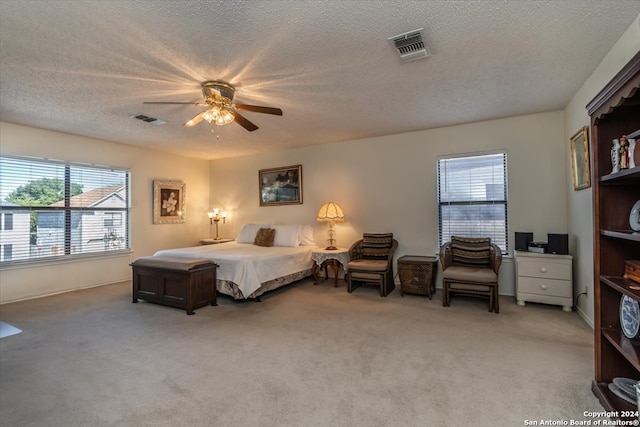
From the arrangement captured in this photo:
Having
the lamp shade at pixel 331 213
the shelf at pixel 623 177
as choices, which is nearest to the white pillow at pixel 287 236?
the lamp shade at pixel 331 213

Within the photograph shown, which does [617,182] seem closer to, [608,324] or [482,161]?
[608,324]

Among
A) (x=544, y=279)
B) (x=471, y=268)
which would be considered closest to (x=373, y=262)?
(x=471, y=268)

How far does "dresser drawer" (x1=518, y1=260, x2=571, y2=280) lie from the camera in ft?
11.6

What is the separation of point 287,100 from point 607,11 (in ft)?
9.05

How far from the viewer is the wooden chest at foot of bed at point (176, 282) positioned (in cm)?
372

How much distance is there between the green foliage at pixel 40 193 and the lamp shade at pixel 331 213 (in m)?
4.09

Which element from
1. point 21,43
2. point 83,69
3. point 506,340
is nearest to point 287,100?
point 83,69

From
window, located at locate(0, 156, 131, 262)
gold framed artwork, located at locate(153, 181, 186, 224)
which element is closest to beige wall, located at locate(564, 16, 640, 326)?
gold framed artwork, located at locate(153, 181, 186, 224)

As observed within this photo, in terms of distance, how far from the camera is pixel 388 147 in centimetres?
510

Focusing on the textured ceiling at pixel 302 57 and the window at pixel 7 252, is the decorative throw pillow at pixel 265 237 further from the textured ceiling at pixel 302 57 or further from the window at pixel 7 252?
the window at pixel 7 252

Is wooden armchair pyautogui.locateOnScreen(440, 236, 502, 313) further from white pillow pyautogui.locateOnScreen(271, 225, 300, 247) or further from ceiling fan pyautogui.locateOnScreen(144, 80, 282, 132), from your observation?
ceiling fan pyautogui.locateOnScreen(144, 80, 282, 132)

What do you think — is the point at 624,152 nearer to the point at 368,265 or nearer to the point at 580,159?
the point at 580,159

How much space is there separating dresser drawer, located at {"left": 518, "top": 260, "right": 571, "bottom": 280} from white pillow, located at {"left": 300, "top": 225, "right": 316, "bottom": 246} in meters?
3.26

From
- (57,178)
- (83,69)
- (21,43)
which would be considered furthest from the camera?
(57,178)
